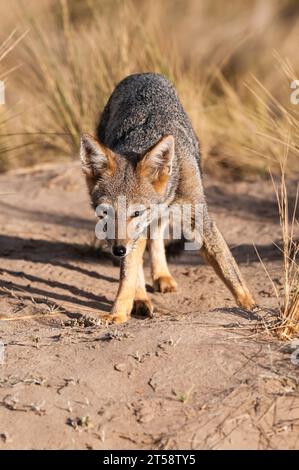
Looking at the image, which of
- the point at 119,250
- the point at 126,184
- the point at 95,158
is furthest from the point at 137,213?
the point at 95,158

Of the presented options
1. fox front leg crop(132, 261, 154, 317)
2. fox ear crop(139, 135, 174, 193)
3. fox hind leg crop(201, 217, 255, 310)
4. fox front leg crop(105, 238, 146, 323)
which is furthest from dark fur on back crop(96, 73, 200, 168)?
fox front leg crop(132, 261, 154, 317)

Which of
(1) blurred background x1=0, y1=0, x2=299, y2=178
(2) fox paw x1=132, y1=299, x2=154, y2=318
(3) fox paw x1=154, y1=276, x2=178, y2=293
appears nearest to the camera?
(2) fox paw x1=132, y1=299, x2=154, y2=318

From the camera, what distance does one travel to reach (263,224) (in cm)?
800

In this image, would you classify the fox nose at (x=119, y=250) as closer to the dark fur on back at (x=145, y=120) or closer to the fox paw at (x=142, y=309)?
the dark fur on back at (x=145, y=120)

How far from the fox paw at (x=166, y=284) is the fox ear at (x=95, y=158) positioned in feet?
4.84

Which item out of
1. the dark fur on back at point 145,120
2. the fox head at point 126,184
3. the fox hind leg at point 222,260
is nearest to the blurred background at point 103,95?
the dark fur on back at point 145,120

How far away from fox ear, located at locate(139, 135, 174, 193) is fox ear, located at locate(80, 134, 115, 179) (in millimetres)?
235

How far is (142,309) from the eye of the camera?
20.4ft

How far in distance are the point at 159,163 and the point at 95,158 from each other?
0.46m

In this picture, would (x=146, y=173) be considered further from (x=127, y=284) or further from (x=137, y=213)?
(x=127, y=284)

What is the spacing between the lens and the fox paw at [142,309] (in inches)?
244

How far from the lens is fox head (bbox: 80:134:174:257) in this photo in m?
5.34

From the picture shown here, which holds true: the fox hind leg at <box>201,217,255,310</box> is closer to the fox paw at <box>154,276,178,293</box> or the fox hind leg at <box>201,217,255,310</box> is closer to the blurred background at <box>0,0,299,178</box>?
the fox paw at <box>154,276,178,293</box>

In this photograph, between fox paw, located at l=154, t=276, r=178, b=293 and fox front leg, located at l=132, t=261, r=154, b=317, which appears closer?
fox front leg, located at l=132, t=261, r=154, b=317
